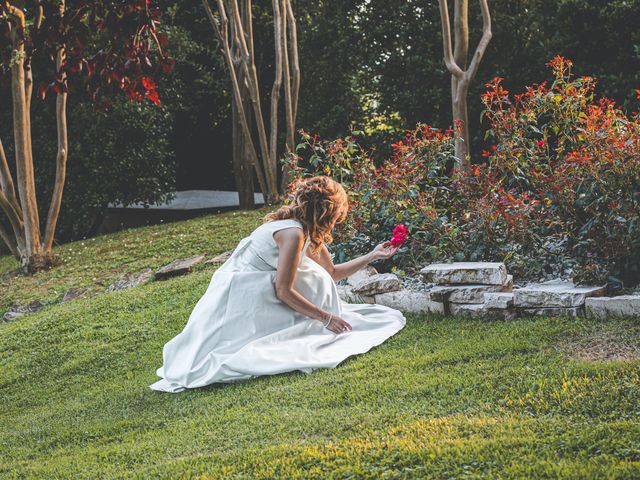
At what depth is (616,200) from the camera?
17.1ft

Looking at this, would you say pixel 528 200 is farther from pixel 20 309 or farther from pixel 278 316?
pixel 20 309

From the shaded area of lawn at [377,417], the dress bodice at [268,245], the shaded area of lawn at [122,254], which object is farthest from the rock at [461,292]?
the shaded area of lawn at [122,254]

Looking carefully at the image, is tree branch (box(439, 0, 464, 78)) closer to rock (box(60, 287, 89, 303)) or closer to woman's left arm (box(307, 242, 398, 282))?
woman's left arm (box(307, 242, 398, 282))

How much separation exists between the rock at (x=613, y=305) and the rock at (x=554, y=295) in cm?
7

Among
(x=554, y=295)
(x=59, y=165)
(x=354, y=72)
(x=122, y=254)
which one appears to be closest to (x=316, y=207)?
(x=554, y=295)

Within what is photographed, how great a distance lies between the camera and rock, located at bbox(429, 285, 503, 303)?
5449mm

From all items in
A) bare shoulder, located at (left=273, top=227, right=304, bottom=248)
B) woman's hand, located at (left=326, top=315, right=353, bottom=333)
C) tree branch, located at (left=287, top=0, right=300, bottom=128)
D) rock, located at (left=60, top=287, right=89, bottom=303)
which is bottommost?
rock, located at (left=60, top=287, right=89, bottom=303)

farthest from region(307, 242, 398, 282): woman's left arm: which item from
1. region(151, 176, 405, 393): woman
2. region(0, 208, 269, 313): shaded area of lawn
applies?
region(0, 208, 269, 313): shaded area of lawn

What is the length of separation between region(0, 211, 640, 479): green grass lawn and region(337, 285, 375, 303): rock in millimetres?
553

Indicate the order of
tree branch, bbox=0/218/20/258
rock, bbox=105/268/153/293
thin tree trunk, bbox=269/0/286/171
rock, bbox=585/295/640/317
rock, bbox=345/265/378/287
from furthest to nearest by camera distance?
thin tree trunk, bbox=269/0/286/171
tree branch, bbox=0/218/20/258
rock, bbox=105/268/153/293
rock, bbox=345/265/378/287
rock, bbox=585/295/640/317

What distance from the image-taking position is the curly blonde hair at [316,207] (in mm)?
5289

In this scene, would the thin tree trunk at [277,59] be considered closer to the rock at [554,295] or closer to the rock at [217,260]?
the rock at [217,260]

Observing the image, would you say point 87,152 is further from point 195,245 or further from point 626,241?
point 626,241

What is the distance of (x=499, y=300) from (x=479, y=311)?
196 mm
